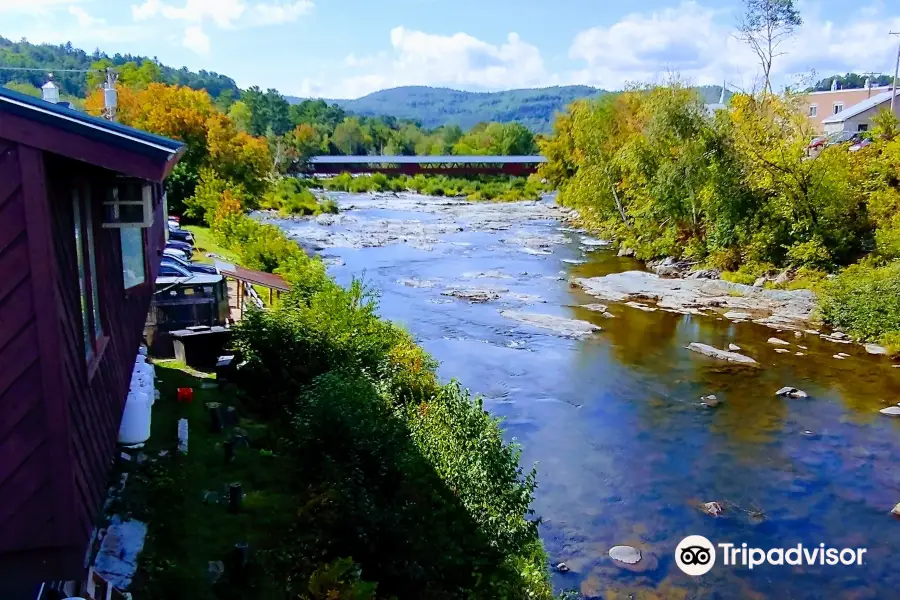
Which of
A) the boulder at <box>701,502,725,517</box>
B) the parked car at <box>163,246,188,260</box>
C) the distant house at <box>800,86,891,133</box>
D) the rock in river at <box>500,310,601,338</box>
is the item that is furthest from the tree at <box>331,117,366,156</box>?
the boulder at <box>701,502,725,517</box>

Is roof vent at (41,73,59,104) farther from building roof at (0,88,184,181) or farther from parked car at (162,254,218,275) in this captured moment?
parked car at (162,254,218,275)

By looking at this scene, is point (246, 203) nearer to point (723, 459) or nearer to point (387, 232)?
point (387, 232)

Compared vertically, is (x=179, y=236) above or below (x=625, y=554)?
above

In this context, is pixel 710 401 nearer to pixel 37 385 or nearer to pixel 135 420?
pixel 135 420

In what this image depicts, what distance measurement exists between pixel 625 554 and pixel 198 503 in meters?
6.51

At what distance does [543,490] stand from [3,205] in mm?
10966

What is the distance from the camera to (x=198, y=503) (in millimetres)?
10164

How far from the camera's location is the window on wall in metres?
6.02

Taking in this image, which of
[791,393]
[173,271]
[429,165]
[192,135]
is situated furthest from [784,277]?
[429,165]

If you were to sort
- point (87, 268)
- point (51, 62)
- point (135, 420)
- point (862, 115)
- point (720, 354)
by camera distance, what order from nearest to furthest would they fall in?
point (87, 268), point (135, 420), point (720, 354), point (862, 115), point (51, 62)

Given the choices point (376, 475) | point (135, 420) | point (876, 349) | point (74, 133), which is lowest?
point (876, 349)

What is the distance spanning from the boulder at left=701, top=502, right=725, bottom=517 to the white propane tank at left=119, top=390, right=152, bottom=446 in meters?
9.33

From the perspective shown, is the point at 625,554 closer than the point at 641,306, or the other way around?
the point at 625,554

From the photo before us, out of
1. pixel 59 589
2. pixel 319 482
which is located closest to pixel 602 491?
pixel 319 482
